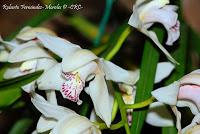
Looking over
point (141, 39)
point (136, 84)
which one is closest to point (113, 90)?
point (136, 84)

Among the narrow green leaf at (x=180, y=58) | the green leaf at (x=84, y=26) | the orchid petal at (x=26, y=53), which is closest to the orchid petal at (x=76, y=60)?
the orchid petal at (x=26, y=53)

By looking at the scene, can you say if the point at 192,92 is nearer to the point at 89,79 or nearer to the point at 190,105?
the point at 190,105

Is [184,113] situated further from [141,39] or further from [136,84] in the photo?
[141,39]

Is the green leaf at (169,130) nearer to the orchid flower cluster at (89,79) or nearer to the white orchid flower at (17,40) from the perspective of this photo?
the orchid flower cluster at (89,79)

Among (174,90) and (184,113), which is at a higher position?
(174,90)

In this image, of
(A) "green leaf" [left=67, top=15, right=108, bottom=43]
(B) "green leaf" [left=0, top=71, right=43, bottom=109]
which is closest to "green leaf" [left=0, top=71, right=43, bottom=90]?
(B) "green leaf" [left=0, top=71, right=43, bottom=109]
